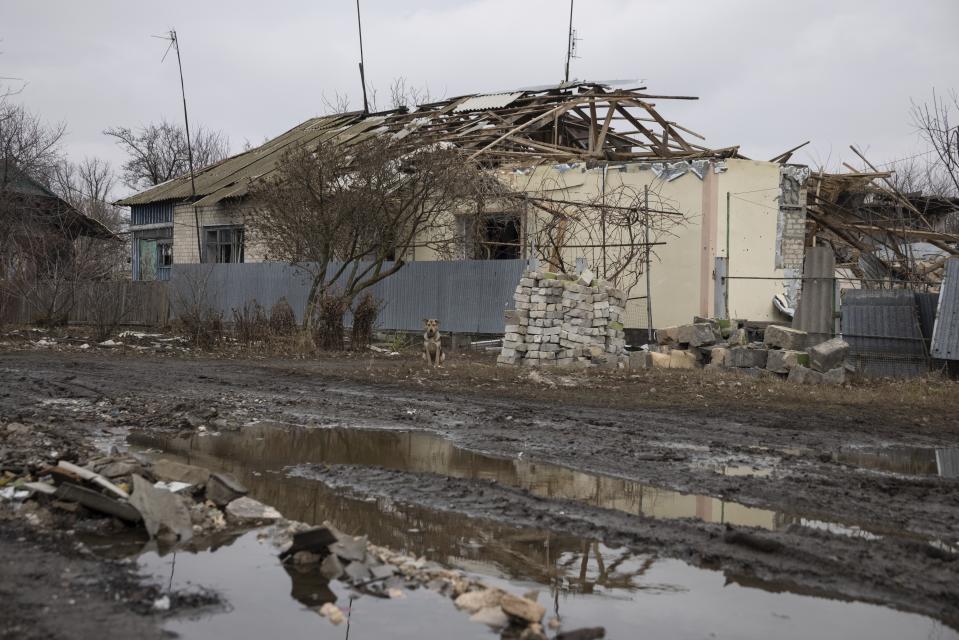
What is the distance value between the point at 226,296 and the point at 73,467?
64.2 feet

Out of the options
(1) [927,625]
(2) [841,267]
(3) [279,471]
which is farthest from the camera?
(2) [841,267]

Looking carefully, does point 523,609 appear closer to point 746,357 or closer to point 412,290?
point 746,357

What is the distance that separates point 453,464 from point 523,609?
148 inches

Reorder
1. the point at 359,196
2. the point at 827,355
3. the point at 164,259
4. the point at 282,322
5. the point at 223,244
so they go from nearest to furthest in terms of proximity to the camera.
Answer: the point at 827,355, the point at 359,196, the point at 282,322, the point at 223,244, the point at 164,259

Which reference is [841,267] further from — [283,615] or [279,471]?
[283,615]

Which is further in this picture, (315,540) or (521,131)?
(521,131)

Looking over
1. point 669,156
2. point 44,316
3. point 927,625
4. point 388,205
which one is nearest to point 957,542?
point 927,625

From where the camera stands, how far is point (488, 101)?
88.2ft

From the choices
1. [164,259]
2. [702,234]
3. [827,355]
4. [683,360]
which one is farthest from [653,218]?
[164,259]

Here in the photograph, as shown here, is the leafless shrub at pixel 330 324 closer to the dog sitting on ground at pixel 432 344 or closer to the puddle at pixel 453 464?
the dog sitting on ground at pixel 432 344

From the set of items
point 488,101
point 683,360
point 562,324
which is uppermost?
point 488,101

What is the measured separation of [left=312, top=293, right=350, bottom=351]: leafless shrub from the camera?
18781 millimetres

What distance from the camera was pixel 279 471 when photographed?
290 inches

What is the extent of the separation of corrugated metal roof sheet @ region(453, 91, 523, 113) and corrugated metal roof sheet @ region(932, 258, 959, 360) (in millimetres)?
14390
